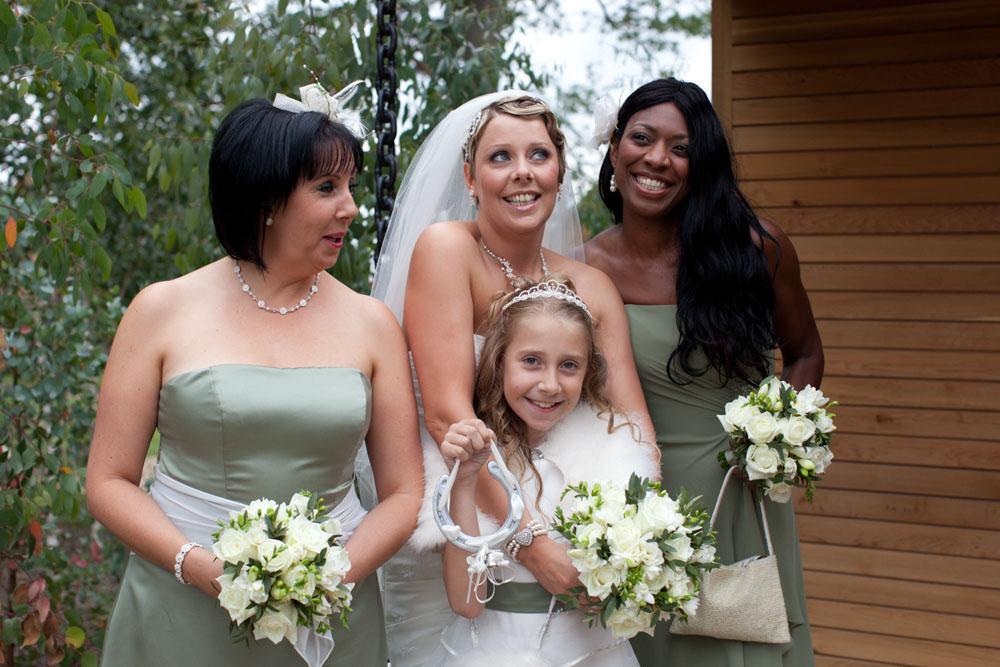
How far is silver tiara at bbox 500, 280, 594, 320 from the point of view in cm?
252

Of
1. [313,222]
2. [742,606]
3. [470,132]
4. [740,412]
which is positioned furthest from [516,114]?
[742,606]

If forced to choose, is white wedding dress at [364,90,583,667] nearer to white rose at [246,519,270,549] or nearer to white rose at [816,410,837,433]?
white rose at [246,519,270,549]

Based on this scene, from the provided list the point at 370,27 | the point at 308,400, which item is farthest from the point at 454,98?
the point at 308,400

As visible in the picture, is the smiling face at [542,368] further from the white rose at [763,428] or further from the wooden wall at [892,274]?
the wooden wall at [892,274]

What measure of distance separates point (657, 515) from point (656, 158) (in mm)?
1221

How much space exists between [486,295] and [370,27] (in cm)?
194

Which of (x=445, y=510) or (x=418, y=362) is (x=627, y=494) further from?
(x=418, y=362)

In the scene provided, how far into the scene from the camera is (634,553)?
2.13 metres

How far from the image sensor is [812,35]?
4.31 metres

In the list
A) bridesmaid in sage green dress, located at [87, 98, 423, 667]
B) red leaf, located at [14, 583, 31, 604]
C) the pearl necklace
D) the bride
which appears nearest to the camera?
bridesmaid in sage green dress, located at [87, 98, 423, 667]

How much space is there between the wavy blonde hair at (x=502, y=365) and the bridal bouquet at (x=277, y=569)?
2.03ft

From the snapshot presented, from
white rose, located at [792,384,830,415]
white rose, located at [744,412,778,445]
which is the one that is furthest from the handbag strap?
white rose, located at [792,384,830,415]

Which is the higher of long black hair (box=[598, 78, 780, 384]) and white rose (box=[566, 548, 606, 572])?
long black hair (box=[598, 78, 780, 384])

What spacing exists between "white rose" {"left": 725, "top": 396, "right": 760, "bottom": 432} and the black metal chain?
43.2 inches
